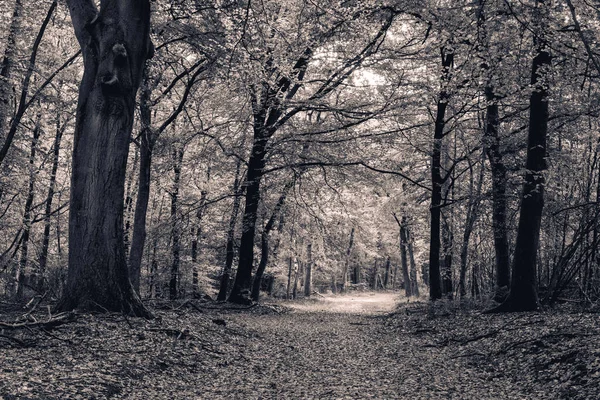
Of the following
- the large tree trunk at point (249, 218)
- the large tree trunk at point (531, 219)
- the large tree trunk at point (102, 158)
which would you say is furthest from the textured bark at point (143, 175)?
the large tree trunk at point (531, 219)

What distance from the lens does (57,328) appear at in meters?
6.72

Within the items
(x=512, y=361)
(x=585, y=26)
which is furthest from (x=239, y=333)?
(x=585, y=26)

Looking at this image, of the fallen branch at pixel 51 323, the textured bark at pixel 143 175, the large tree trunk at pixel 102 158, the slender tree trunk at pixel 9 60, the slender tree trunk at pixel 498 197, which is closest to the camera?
the fallen branch at pixel 51 323

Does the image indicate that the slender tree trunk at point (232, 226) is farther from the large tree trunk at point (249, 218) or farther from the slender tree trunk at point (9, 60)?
the slender tree trunk at point (9, 60)

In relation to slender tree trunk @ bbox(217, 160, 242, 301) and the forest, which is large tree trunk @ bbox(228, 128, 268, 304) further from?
slender tree trunk @ bbox(217, 160, 242, 301)

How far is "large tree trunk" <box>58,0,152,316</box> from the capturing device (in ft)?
25.7

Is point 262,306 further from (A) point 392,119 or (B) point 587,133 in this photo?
(B) point 587,133

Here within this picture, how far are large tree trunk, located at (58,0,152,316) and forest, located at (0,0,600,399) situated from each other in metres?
0.03

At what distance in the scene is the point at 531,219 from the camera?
11234 millimetres

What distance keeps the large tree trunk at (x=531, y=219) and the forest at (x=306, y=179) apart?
0.15ft

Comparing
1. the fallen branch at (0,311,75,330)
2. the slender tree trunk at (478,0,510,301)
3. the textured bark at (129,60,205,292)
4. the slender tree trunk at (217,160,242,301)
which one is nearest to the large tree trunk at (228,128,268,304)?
the slender tree trunk at (217,160,242,301)

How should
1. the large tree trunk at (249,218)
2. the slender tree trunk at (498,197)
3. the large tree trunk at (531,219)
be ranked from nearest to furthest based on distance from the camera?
the large tree trunk at (531,219), the slender tree trunk at (498,197), the large tree trunk at (249,218)

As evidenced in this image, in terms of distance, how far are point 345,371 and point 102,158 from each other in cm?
522

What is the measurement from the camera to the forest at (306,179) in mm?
6508
